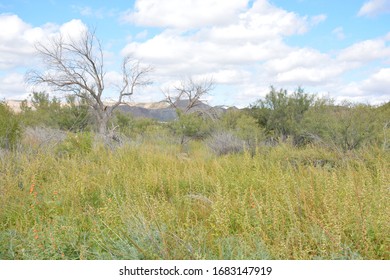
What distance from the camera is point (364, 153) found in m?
8.26

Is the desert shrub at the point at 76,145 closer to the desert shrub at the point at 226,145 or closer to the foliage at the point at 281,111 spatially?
the desert shrub at the point at 226,145

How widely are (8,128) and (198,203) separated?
7.44m

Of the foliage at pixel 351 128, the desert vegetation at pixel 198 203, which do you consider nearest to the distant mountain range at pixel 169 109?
the foliage at pixel 351 128

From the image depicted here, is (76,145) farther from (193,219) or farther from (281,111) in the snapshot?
(281,111)

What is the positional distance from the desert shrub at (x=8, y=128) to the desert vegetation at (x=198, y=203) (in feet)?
0.11

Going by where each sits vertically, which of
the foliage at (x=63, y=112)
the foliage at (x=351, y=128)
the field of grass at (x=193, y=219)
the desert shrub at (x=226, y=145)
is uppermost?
the foliage at (x=63, y=112)

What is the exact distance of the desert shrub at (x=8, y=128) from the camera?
9.16 metres

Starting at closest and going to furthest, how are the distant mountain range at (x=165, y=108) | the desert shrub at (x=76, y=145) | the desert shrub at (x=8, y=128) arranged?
the desert shrub at (x=8, y=128)
the desert shrub at (x=76, y=145)
the distant mountain range at (x=165, y=108)

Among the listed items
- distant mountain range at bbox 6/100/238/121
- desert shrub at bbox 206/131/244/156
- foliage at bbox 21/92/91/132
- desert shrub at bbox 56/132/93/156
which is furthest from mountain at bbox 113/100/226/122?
desert shrub at bbox 56/132/93/156

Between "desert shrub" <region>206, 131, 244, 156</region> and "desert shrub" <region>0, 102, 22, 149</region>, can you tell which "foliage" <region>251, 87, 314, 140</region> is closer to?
"desert shrub" <region>206, 131, 244, 156</region>

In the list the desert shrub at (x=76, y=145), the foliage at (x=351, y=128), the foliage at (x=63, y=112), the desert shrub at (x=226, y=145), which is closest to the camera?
the desert shrub at (x=76, y=145)

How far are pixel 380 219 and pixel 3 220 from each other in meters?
5.16

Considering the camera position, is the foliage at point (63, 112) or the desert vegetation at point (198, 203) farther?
the foliage at point (63, 112)

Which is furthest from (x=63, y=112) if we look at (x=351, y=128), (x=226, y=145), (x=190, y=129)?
(x=351, y=128)
